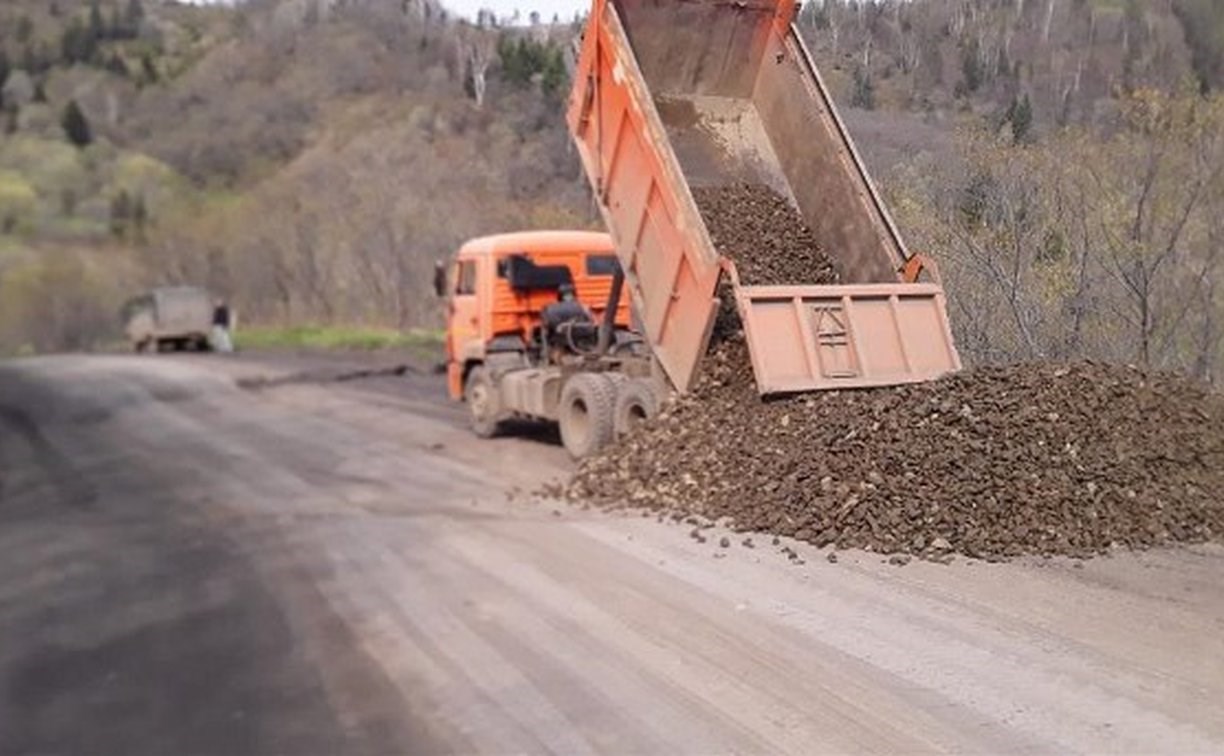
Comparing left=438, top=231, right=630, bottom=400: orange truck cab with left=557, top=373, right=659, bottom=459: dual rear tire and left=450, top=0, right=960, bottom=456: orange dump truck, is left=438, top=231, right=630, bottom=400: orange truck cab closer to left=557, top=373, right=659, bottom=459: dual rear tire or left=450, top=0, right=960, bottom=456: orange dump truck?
left=450, top=0, right=960, bottom=456: orange dump truck

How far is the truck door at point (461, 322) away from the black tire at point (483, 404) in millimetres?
327

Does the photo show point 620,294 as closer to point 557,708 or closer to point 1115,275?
point 1115,275

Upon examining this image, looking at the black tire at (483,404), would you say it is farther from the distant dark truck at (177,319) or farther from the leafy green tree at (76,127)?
the leafy green tree at (76,127)

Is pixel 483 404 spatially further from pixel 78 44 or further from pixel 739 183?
pixel 78 44

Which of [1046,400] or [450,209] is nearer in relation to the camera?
[1046,400]

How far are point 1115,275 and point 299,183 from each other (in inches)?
1595

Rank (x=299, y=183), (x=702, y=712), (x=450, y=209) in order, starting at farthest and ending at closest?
(x=299, y=183) < (x=450, y=209) < (x=702, y=712)

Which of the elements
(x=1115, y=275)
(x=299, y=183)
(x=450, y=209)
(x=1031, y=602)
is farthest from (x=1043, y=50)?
(x=299, y=183)

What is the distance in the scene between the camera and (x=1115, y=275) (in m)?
11.8

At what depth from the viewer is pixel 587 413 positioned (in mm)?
12188

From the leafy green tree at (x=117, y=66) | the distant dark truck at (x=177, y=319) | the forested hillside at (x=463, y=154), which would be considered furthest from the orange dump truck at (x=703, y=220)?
the leafy green tree at (x=117, y=66)

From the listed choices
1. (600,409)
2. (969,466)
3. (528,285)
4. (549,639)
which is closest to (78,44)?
(528,285)

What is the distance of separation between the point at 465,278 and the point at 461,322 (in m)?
0.58

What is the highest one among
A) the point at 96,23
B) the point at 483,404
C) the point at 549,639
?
the point at 96,23
